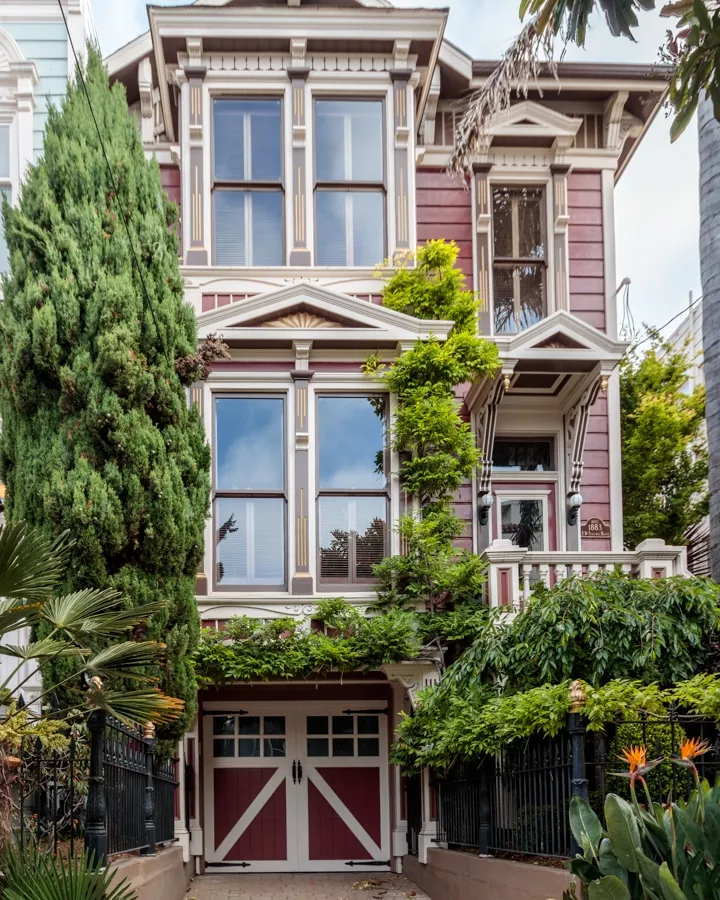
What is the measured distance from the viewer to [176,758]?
12734mm

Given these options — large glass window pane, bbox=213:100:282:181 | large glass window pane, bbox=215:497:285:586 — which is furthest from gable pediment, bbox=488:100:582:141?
large glass window pane, bbox=215:497:285:586

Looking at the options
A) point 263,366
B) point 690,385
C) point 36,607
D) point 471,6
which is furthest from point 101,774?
point 690,385

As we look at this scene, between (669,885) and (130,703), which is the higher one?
(130,703)

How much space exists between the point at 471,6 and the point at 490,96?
3393mm

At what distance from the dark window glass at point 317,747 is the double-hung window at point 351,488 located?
8.98ft

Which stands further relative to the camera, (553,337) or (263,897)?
(553,337)

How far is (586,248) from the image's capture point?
15320 millimetres

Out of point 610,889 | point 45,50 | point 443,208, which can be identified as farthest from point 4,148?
point 610,889

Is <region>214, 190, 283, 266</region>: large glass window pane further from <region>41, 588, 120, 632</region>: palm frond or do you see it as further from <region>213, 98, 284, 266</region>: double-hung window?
<region>41, 588, 120, 632</region>: palm frond

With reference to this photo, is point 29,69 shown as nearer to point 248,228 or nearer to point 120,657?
point 248,228

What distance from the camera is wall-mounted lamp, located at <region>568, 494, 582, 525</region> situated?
14.4 metres

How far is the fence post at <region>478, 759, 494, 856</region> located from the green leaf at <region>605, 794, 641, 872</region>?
183 inches

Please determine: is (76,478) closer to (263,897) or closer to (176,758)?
(176,758)

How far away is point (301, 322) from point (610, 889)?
29.5ft
